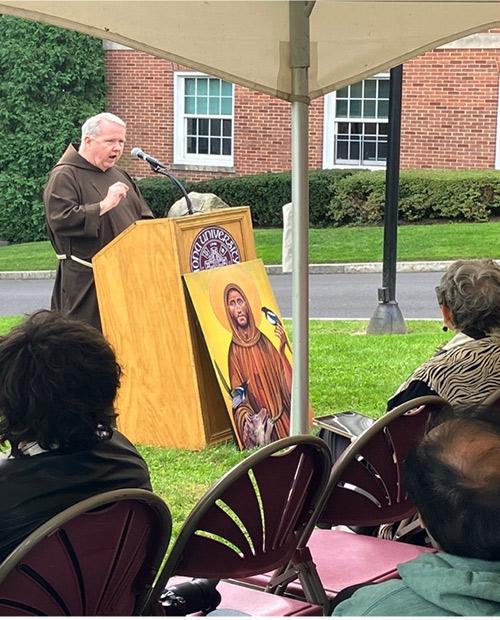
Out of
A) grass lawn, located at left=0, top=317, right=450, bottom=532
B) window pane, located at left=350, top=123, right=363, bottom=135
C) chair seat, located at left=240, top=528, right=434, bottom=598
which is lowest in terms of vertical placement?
grass lawn, located at left=0, top=317, right=450, bottom=532

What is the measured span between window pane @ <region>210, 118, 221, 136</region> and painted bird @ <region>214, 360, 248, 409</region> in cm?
1727

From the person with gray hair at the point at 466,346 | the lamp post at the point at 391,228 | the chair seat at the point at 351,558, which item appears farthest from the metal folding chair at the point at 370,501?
the lamp post at the point at 391,228

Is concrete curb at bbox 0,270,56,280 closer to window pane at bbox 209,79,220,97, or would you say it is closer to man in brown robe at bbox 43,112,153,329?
window pane at bbox 209,79,220,97

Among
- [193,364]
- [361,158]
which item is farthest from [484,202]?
[193,364]

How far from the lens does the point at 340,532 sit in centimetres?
332

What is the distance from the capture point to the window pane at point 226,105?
2241 centimetres

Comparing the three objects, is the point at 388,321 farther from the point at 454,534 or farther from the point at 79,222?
the point at 454,534

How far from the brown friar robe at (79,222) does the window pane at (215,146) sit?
16.7 m

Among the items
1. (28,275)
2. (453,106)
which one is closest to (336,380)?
(28,275)

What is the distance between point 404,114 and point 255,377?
15831 millimetres

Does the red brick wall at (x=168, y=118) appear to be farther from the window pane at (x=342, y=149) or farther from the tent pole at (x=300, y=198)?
the tent pole at (x=300, y=198)

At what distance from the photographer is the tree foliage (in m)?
22.3

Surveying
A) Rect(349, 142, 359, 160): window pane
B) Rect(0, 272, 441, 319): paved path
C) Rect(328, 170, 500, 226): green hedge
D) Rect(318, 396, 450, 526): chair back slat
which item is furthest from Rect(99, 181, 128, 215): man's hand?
Rect(349, 142, 359, 160): window pane

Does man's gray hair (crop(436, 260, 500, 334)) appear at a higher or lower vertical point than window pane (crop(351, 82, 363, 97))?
lower
